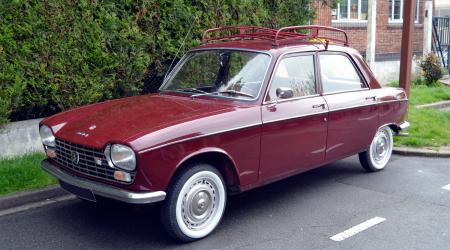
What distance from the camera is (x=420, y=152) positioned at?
793cm

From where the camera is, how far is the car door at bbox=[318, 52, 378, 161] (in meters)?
5.93

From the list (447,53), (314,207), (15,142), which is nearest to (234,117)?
(314,207)

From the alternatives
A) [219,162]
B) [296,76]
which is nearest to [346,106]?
[296,76]

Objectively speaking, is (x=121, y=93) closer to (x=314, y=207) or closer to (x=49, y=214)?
(x=49, y=214)

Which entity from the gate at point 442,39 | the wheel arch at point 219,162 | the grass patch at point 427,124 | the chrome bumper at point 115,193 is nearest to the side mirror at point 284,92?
the wheel arch at point 219,162

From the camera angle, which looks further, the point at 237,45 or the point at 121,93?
the point at 121,93

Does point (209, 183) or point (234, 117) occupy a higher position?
point (234, 117)

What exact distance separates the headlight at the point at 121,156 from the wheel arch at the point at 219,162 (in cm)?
40

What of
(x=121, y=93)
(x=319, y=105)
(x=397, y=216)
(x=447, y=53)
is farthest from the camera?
(x=447, y=53)

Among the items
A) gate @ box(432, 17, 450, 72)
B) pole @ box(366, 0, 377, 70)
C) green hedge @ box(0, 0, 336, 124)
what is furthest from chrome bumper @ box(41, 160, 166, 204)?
gate @ box(432, 17, 450, 72)

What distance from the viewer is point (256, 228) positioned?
16.4 feet

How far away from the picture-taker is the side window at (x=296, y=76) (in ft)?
17.9

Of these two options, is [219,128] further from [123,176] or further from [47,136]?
[47,136]

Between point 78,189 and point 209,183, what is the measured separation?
1.14 m
